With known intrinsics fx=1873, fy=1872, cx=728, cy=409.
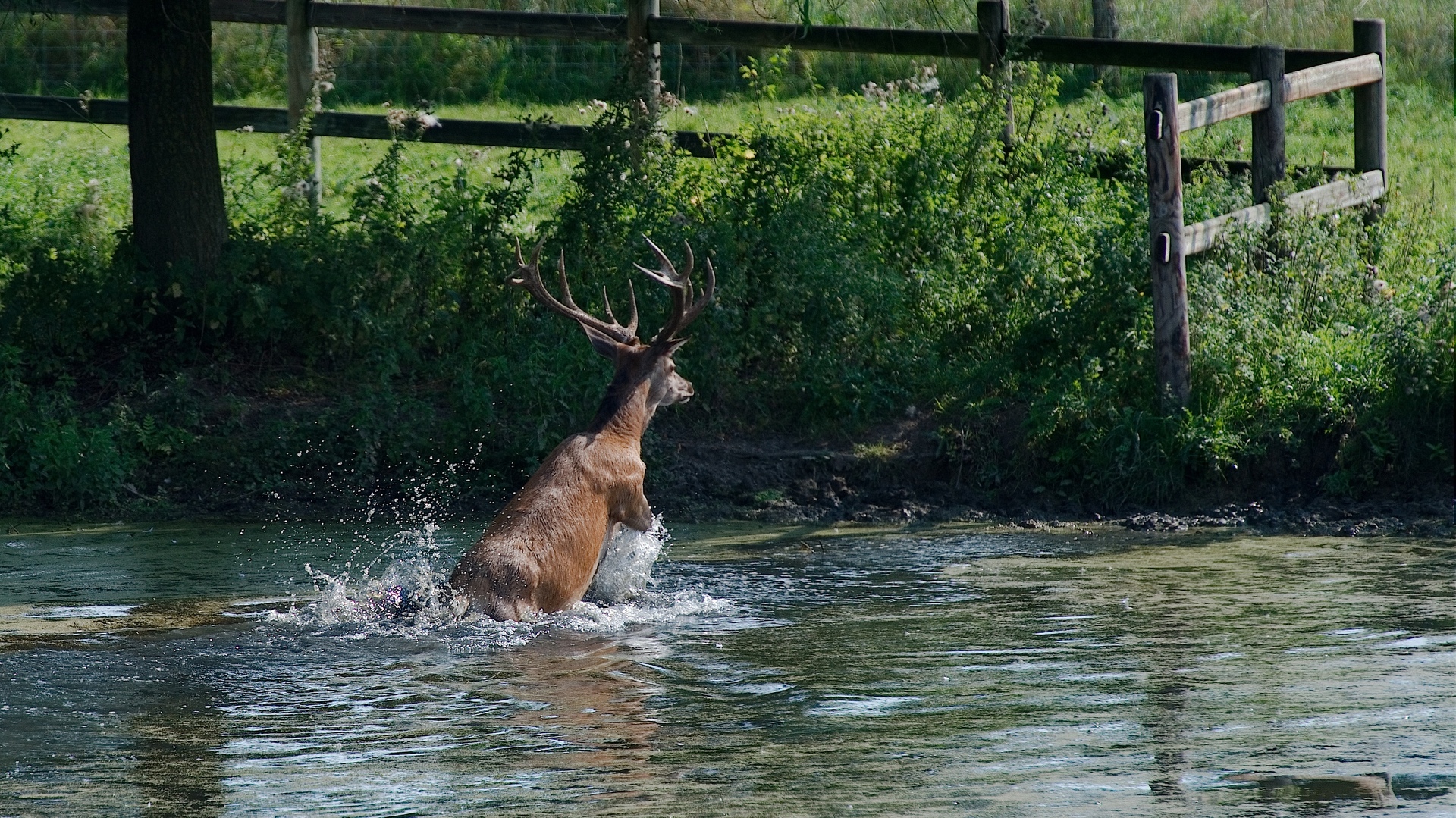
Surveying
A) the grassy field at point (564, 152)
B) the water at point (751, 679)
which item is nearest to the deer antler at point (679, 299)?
the water at point (751, 679)

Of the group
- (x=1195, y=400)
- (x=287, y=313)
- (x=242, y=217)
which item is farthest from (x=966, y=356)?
(x=242, y=217)

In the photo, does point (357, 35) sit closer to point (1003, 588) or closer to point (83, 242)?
point (83, 242)

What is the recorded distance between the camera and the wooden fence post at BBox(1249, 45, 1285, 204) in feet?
36.9

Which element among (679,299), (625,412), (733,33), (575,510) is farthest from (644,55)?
(575,510)

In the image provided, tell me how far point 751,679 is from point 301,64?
25.1 ft

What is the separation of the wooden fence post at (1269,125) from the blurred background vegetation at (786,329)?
205 mm

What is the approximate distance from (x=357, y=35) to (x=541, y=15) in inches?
358

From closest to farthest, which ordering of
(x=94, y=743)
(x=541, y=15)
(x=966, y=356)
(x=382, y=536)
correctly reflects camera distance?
(x=94, y=743) < (x=382, y=536) < (x=966, y=356) < (x=541, y=15)

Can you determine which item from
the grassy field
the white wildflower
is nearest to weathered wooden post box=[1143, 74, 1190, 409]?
the grassy field

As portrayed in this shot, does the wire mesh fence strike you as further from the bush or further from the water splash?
the water splash

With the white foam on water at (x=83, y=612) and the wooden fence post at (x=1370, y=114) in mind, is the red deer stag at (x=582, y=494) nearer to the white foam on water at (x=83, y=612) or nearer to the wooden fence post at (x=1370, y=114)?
the white foam on water at (x=83, y=612)

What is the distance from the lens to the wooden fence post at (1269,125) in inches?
442

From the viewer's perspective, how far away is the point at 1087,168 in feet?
40.1

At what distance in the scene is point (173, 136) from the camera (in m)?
11.8
